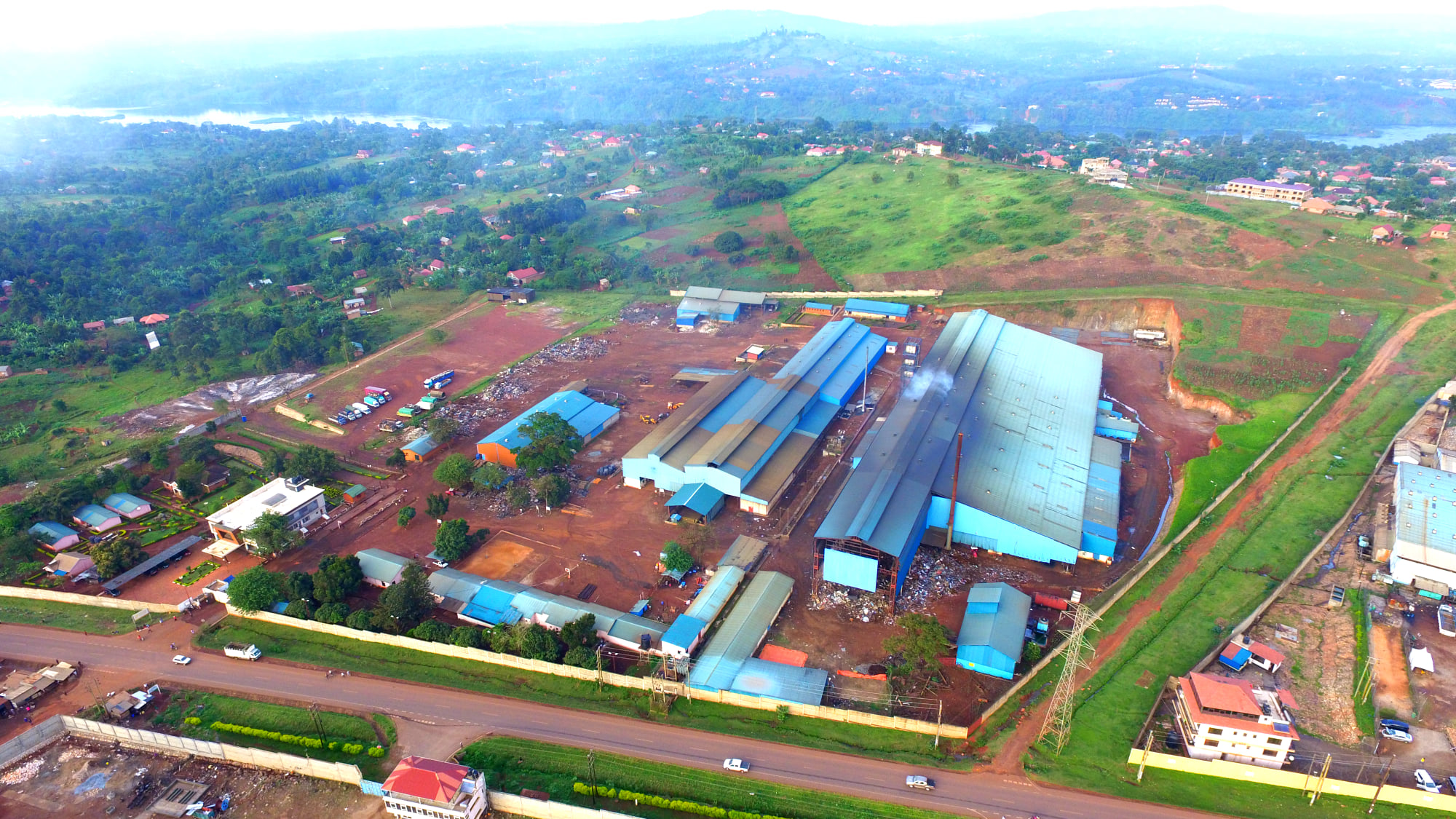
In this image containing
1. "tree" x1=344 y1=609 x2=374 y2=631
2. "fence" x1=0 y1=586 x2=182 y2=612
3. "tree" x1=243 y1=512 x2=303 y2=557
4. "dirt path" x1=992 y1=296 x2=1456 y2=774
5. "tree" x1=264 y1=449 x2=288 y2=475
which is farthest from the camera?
"tree" x1=264 y1=449 x2=288 y2=475

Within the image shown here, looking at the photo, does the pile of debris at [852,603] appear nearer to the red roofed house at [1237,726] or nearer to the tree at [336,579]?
the red roofed house at [1237,726]

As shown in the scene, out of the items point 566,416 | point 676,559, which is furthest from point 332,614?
point 566,416

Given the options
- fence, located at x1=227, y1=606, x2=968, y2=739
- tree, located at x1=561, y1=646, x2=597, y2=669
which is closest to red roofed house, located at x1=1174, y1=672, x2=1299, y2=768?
fence, located at x1=227, y1=606, x2=968, y2=739

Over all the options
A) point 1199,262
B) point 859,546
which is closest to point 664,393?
point 859,546

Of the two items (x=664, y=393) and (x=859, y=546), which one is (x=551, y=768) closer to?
(x=859, y=546)

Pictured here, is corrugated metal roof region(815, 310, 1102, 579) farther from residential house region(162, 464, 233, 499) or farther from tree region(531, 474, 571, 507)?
residential house region(162, 464, 233, 499)

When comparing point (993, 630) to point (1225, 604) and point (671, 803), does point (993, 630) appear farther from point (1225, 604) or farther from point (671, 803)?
point (671, 803)

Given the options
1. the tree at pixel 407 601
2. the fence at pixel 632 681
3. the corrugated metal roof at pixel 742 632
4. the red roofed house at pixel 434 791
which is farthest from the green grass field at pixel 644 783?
the tree at pixel 407 601
